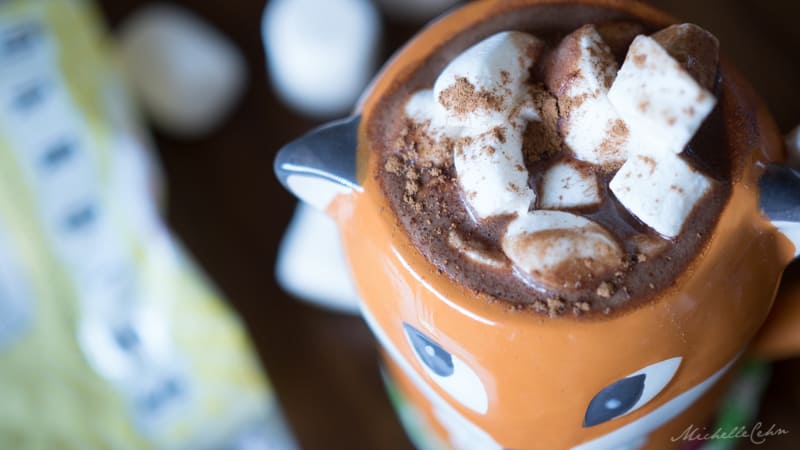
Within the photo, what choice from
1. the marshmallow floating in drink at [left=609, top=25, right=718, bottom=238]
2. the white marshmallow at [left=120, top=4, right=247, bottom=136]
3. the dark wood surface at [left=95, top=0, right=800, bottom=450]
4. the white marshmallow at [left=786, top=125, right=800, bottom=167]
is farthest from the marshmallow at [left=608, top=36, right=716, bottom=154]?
the white marshmallow at [left=120, top=4, right=247, bottom=136]

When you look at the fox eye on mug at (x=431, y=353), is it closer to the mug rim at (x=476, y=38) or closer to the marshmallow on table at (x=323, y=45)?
the mug rim at (x=476, y=38)

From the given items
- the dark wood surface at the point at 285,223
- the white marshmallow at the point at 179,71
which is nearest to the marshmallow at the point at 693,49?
the dark wood surface at the point at 285,223

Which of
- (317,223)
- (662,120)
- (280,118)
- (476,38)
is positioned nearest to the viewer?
(662,120)

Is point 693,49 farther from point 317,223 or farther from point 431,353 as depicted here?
point 317,223

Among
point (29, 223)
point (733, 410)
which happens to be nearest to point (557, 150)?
point (733, 410)

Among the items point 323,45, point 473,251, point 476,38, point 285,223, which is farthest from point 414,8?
point 473,251

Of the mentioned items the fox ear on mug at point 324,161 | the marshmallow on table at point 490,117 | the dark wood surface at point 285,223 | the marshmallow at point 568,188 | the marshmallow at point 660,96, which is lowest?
the dark wood surface at point 285,223

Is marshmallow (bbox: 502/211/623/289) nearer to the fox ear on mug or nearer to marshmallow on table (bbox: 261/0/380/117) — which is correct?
the fox ear on mug

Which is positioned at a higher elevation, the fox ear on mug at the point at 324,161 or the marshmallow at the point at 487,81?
the marshmallow at the point at 487,81
